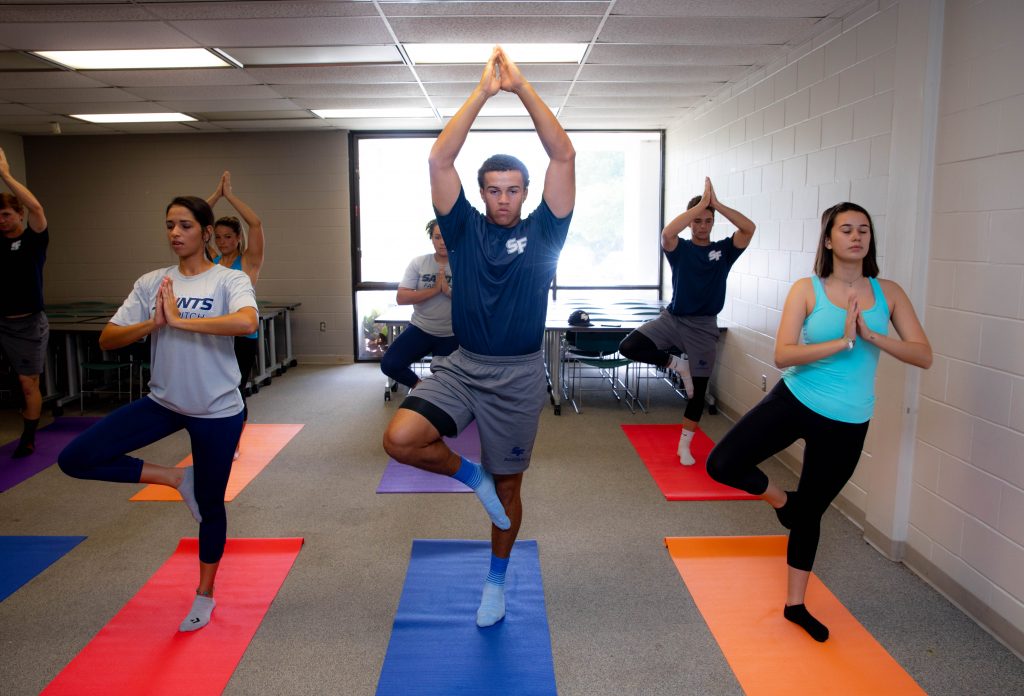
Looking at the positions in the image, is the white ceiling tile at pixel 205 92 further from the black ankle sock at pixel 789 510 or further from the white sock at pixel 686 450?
the black ankle sock at pixel 789 510

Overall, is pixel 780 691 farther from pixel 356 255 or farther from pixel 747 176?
pixel 356 255

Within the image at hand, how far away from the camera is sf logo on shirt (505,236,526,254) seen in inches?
95.5

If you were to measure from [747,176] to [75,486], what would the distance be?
194 inches

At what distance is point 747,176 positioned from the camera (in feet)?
17.9

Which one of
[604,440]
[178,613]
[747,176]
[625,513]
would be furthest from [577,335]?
[178,613]

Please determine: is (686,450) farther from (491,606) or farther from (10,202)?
(10,202)

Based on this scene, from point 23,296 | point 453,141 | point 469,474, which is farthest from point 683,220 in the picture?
point 23,296

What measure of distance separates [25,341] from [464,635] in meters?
3.69

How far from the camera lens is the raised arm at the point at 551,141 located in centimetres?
227

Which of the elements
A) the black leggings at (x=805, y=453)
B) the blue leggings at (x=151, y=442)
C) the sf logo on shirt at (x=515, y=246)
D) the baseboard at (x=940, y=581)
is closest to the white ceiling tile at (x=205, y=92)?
the blue leggings at (x=151, y=442)

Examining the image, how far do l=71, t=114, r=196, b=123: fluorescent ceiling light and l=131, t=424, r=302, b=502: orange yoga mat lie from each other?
3259mm

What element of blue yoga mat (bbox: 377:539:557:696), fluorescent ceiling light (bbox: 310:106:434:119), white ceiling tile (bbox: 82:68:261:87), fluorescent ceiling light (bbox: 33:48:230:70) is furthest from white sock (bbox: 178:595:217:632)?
fluorescent ceiling light (bbox: 310:106:434:119)

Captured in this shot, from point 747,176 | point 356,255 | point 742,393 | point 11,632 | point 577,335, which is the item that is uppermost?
point 747,176

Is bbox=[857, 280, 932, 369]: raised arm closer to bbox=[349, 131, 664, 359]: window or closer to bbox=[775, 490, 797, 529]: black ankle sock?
bbox=[775, 490, 797, 529]: black ankle sock
